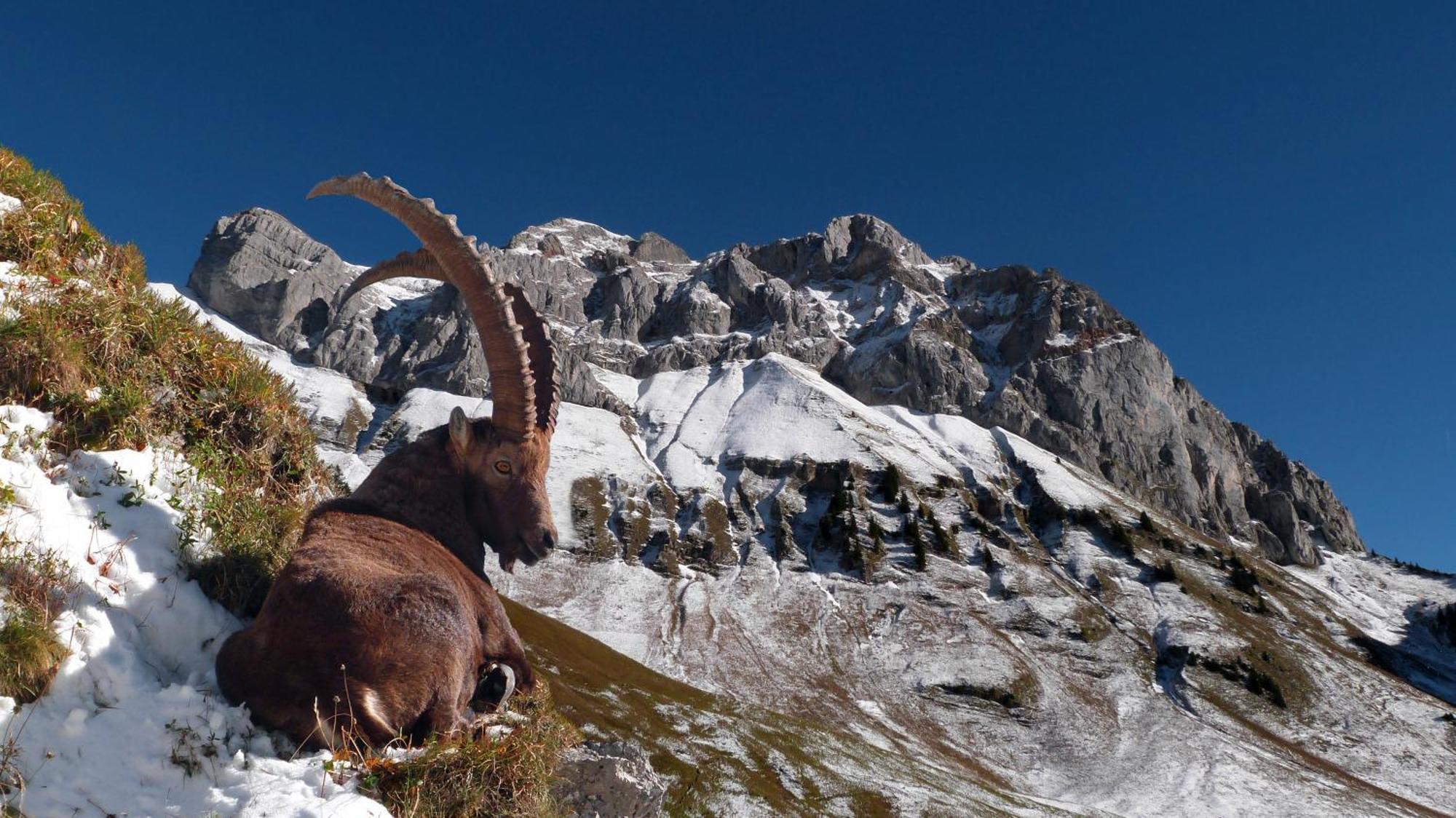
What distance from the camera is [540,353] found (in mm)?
8789

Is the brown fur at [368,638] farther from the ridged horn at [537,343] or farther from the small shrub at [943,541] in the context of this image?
the small shrub at [943,541]

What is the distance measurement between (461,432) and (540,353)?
4.21 ft

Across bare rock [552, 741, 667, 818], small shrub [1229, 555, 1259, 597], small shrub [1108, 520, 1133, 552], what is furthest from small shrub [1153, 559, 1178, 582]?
bare rock [552, 741, 667, 818]

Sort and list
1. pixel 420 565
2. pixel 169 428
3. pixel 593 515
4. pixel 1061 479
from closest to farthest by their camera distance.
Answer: pixel 420 565, pixel 169 428, pixel 593 515, pixel 1061 479

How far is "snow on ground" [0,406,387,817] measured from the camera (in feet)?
16.0

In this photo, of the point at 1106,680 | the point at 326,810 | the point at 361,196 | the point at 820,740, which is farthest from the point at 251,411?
the point at 1106,680

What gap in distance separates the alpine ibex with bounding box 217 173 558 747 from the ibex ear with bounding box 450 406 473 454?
0.07ft

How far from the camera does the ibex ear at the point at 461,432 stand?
25.3 ft

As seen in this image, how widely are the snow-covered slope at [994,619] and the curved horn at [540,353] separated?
44103 millimetres

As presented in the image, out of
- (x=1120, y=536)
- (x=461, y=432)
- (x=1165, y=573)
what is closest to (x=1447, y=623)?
(x=1165, y=573)

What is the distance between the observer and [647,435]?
186 metres

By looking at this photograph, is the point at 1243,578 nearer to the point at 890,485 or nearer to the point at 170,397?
the point at 890,485

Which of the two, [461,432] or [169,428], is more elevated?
[461,432]

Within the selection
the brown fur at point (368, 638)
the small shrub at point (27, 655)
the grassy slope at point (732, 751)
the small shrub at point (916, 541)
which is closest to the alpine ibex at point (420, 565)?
the brown fur at point (368, 638)
